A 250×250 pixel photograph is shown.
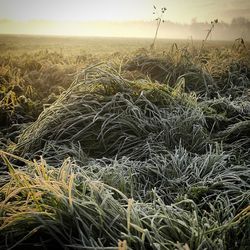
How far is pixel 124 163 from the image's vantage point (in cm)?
166

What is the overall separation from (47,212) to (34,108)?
1.71 metres

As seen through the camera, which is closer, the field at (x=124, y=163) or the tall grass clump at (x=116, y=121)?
the field at (x=124, y=163)

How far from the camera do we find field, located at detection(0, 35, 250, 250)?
112cm

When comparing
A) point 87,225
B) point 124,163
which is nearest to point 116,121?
point 124,163

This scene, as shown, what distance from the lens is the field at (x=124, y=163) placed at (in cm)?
112

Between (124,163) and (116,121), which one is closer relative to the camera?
(124,163)

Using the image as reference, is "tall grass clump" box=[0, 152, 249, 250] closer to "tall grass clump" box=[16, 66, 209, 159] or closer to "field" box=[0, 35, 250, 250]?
"field" box=[0, 35, 250, 250]

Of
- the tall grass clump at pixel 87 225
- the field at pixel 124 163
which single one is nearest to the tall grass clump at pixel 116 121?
the field at pixel 124 163

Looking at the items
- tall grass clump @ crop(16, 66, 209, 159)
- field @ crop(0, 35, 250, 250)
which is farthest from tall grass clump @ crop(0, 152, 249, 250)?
tall grass clump @ crop(16, 66, 209, 159)

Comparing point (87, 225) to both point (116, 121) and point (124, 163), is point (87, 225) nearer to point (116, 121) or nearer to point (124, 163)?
point (124, 163)

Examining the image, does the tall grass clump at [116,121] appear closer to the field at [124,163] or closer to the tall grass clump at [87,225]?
the field at [124,163]

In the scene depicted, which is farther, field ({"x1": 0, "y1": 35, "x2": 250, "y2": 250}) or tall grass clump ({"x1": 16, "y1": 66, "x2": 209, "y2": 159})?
tall grass clump ({"x1": 16, "y1": 66, "x2": 209, "y2": 159})

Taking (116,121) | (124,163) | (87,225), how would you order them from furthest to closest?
(116,121), (124,163), (87,225)

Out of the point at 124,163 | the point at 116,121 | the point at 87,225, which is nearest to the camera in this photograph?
the point at 87,225
